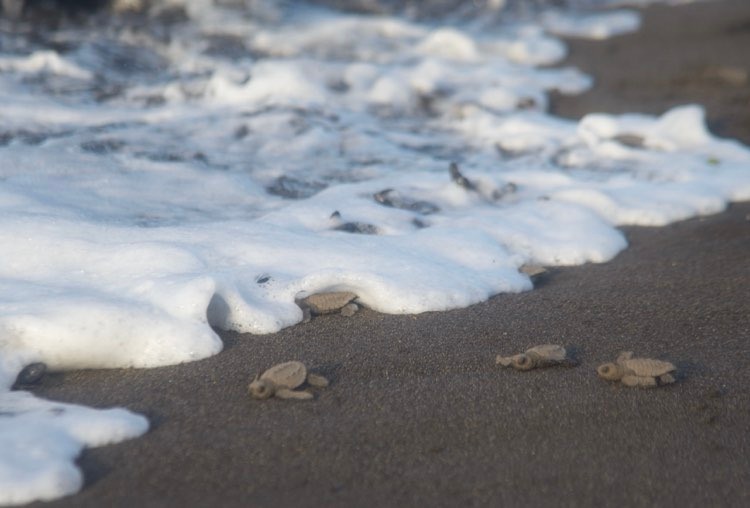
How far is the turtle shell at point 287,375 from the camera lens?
241 cm

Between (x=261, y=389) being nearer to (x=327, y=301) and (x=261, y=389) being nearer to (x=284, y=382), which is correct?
(x=284, y=382)

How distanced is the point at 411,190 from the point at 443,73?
2814mm

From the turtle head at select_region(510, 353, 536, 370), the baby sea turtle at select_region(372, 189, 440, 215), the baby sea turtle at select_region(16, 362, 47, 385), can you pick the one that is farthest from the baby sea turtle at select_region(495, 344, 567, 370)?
the baby sea turtle at select_region(372, 189, 440, 215)

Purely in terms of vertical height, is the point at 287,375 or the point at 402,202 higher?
the point at 287,375

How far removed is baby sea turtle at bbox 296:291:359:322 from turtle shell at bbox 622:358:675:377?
92 cm

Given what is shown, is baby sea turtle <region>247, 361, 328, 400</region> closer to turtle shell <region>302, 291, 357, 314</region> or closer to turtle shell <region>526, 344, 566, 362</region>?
turtle shell <region>302, 291, 357, 314</region>

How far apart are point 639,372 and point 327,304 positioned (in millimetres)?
1025

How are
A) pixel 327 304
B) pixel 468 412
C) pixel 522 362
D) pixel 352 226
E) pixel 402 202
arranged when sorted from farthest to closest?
pixel 402 202
pixel 352 226
pixel 327 304
pixel 522 362
pixel 468 412

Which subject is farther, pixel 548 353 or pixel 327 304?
pixel 327 304

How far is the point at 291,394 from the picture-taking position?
2389 mm

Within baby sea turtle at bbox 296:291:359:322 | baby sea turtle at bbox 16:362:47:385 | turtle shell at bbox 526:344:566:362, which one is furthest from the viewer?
baby sea turtle at bbox 296:291:359:322

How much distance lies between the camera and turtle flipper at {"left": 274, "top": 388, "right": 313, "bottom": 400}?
2.39 meters

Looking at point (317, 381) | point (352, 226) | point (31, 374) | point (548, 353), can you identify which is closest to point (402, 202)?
point (352, 226)

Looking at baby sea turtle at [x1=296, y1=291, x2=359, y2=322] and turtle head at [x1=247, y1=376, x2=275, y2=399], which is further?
baby sea turtle at [x1=296, y1=291, x2=359, y2=322]
